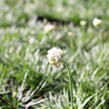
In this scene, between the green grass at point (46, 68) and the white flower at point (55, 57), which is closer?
the white flower at point (55, 57)

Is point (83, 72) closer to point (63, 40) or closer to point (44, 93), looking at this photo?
point (44, 93)

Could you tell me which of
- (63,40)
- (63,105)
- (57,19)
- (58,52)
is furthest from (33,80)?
(57,19)

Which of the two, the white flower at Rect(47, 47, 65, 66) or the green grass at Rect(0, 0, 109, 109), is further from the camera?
the green grass at Rect(0, 0, 109, 109)

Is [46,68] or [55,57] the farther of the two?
[46,68]

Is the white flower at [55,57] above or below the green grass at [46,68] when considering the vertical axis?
above

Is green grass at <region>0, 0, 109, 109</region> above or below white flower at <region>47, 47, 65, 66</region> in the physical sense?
below

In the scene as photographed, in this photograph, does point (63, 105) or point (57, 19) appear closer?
point (63, 105)

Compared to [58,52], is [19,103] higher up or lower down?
lower down

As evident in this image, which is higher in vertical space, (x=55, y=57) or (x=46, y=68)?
(x=55, y=57)
